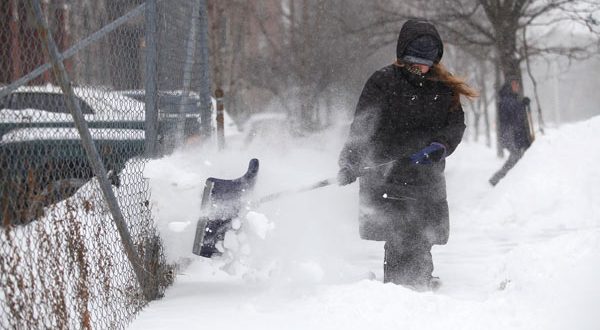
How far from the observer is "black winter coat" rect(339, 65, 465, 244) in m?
5.25

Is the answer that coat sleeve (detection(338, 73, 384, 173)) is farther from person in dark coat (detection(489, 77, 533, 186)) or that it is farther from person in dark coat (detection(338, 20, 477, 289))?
person in dark coat (detection(489, 77, 533, 186))

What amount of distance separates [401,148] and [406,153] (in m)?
0.05

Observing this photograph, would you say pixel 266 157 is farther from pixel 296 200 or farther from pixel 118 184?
pixel 118 184

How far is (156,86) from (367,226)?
1.68 metres

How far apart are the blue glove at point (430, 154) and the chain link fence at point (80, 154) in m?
1.67

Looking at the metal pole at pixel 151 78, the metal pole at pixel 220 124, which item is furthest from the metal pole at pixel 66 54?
the metal pole at pixel 220 124

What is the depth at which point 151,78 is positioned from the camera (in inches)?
200

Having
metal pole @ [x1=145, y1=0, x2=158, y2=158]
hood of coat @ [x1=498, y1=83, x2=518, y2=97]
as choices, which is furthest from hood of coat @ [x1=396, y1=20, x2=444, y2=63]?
hood of coat @ [x1=498, y1=83, x2=518, y2=97]

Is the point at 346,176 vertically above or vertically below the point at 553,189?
above

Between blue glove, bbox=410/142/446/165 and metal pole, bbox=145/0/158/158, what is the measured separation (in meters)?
1.67

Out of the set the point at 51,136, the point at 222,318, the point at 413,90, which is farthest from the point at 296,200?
the point at 51,136

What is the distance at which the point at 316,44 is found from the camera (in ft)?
59.2

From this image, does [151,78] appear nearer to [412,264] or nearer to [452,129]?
[452,129]

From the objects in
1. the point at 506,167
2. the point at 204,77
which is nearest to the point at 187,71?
the point at 204,77
